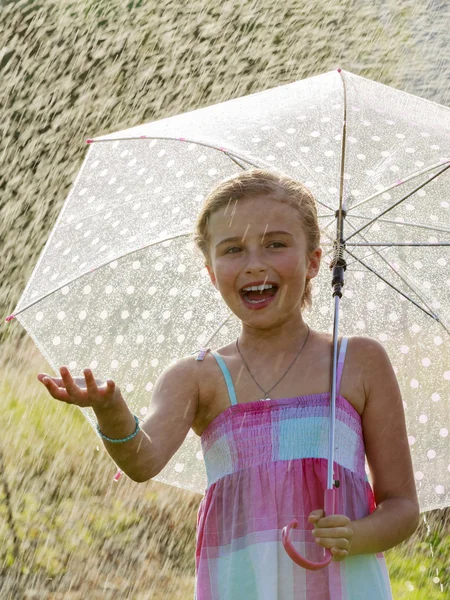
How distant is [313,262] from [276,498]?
658mm

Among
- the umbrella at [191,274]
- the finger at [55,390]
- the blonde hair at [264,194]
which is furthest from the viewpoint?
the umbrella at [191,274]

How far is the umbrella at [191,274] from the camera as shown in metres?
2.98

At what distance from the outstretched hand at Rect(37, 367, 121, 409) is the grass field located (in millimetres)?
2979

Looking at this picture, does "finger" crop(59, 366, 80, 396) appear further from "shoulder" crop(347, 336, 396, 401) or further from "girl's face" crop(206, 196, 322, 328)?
"shoulder" crop(347, 336, 396, 401)

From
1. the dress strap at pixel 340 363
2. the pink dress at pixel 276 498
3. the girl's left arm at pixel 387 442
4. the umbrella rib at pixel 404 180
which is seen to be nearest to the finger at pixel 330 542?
the pink dress at pixel 276 498

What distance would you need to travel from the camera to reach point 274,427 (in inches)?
98.9

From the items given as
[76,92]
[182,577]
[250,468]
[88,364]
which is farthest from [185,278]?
[76,92]

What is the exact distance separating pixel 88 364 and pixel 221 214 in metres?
0.71

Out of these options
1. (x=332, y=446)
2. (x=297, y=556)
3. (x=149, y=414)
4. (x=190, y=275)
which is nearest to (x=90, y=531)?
(x=190, y=275)

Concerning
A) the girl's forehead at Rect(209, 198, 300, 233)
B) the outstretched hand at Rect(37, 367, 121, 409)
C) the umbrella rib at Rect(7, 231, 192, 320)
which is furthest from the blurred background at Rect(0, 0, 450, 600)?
the outstretched hand at Rect(37, 367, 121, 409)

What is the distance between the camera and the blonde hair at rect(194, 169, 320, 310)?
2645 mm

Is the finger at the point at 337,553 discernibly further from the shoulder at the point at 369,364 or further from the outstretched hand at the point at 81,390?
the outstretched hand at the point at 81,390

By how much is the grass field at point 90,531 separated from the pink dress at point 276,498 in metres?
2.58

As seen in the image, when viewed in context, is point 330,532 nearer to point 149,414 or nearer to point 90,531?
point 149,414
